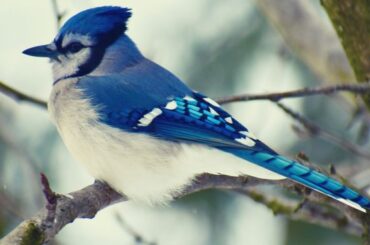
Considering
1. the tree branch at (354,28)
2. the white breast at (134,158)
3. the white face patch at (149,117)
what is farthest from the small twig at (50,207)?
the tree branch at (354,28)

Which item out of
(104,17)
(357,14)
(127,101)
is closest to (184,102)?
(127,101)

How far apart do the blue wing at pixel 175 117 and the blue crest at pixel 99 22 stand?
0.16 meters

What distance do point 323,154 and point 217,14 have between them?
0.92 metres

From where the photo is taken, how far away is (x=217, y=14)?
4742mm

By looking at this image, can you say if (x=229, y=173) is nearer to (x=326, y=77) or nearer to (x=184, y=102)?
(x=184, y=102)

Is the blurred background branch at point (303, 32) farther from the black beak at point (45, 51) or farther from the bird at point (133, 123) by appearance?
the black beak at point (45, 51)

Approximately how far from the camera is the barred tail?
233 cm

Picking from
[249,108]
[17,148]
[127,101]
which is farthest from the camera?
[249,108]

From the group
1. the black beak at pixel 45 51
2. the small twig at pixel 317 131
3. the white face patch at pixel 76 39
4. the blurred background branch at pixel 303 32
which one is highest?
the blurred background branch at pixel 303 32

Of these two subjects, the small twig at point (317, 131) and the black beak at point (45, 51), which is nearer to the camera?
the small twig at point (317, 131)

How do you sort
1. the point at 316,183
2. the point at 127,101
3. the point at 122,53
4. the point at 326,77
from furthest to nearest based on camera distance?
the point at 326,77 < the point at 122,53 < the point at 127,101 < the point at 316,183

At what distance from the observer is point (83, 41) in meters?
2.97

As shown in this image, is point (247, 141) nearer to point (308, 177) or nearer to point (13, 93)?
point (308, 177)

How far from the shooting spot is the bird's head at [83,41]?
291 centimetres
